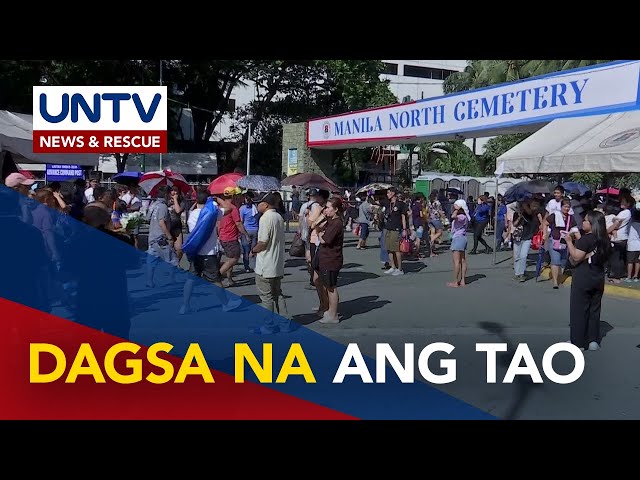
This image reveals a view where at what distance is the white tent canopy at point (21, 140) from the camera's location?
8.44 metres

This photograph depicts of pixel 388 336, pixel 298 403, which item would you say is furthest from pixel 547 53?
pixel 388 336

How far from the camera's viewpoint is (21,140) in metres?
8.59

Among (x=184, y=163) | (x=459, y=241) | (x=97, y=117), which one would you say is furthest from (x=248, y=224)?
(x=184, y=163)

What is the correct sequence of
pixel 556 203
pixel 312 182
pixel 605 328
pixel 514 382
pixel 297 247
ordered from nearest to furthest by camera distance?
pixel 514 382
pixel 605 328
pixel 297 247
pixel 556 203
pixel 312 182

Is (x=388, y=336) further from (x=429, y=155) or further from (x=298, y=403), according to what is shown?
(x=429, y=155)

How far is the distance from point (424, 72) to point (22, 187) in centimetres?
5456

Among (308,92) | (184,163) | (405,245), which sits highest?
(308,92)

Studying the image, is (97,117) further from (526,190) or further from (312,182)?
(526,190)

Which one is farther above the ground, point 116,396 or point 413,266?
point 413,266

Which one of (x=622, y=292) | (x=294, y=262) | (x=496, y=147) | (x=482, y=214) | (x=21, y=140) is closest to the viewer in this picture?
(x=21, y=140)

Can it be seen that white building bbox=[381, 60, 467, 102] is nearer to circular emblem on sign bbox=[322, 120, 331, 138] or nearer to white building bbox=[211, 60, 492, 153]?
white building bbox=[211, 60, 492, 153]

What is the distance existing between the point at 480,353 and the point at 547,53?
3.40 m

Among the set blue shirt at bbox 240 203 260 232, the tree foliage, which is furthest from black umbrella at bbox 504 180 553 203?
the tree foliage

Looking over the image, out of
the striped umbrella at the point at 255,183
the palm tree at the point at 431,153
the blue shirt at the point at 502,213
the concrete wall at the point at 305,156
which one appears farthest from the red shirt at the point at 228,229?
the palm tree at the point at 431,153
